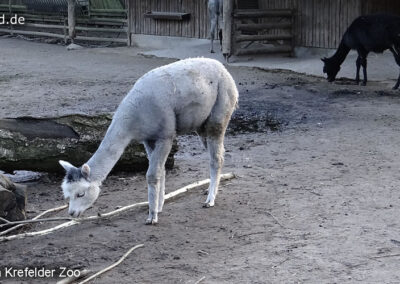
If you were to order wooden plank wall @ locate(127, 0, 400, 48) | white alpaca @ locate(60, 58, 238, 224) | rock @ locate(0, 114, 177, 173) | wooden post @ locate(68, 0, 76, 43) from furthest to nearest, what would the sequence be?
wooden post @ locate(68, 0, 76, 43), wooden plank wall @ locate(127, 0, 400, 48), rock @ locate(0, 114, 177, 173), white alpaca @ locate(60, 58, 238, 224)

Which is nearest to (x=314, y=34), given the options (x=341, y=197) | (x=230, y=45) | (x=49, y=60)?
(x=230, y=45)

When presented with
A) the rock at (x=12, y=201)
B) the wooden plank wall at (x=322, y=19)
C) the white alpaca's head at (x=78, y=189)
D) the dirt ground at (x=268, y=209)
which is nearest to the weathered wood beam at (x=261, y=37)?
the wooden plank wall at (x=322, y=19)

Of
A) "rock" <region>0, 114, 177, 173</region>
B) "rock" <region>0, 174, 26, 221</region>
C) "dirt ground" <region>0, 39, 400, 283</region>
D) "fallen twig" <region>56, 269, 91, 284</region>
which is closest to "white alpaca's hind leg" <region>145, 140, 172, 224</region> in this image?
"dirt ground" <region>0, 39, 400, 283</region>

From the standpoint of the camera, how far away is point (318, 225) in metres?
6.51

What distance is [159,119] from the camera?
654cm

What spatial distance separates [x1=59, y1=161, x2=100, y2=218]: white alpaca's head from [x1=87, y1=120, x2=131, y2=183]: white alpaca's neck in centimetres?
9

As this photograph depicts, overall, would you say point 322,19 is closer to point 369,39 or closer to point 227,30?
point 227,30

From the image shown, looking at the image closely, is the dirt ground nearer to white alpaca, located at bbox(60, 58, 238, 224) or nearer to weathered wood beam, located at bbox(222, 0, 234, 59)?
white alpaca, located at bbox(60, 58, 238, 224)

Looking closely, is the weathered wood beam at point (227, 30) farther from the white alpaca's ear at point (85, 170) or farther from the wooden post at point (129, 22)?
the white alpaca's ear at point (85, 170)

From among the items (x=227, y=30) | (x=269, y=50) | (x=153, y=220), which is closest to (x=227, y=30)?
(x=227, y=30)

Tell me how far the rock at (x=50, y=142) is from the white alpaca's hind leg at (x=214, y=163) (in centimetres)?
135

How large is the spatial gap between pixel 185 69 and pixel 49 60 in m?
14.1

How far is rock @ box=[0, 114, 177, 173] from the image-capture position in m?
7.86

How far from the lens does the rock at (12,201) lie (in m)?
6.48
